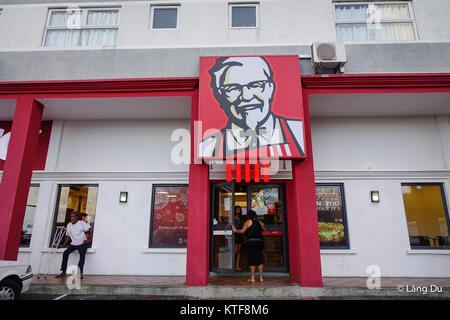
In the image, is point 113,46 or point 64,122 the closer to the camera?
point 113,46

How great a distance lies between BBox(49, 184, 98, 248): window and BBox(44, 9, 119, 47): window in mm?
4009

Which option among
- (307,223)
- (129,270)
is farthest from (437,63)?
(129,270)

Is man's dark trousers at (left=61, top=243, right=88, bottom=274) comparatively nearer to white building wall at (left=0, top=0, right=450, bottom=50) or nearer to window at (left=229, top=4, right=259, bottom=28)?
white building wall at (left=0, top=0, right=450, bottom=50)

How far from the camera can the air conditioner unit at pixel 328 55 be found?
6.39 metres

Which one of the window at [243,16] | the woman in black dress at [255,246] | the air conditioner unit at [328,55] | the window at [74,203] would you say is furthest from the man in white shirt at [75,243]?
the air conditioner unit at [328,55]

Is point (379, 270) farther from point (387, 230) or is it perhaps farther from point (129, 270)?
point (129, 270)

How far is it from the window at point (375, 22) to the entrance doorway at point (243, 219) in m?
4.57

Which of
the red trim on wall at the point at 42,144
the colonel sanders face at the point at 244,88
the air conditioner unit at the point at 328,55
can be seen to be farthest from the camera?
the red trim on wall at the point at 42,144

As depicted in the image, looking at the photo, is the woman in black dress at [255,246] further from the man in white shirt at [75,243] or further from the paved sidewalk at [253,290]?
the man in white shirt at [75,243]

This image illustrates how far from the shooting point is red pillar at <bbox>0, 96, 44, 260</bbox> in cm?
579

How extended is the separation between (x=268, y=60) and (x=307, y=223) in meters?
3.80
